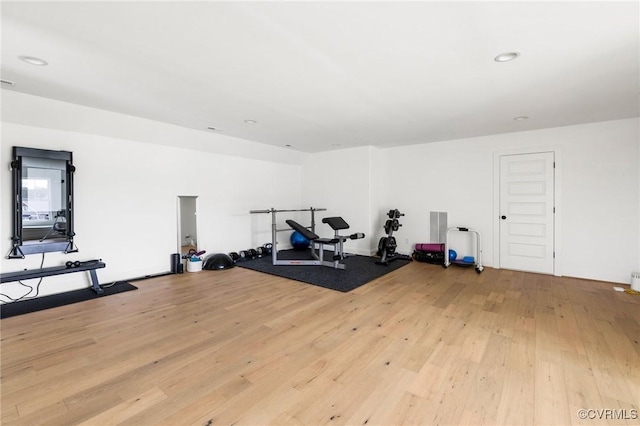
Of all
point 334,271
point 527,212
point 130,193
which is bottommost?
point 334,271

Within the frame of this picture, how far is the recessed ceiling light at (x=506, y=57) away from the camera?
2.41 meters

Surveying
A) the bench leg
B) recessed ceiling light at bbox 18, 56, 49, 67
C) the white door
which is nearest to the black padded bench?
the bench leg

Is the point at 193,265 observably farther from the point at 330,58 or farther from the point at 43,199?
the point at 330,58

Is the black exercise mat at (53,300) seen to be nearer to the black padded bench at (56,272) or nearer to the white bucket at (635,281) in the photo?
the black padded bench at (56,272)

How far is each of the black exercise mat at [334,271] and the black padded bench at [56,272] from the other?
2274mm

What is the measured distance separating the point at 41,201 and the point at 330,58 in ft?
13.8

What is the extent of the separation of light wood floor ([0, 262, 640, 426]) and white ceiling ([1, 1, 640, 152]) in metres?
2.50

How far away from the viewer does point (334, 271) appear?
5.12m

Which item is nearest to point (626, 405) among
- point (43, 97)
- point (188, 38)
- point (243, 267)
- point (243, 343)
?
point (243, 343)

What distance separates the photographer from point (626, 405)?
1.81m

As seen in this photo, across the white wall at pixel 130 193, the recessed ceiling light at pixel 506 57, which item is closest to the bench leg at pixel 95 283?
the white wall at pixel 130 193

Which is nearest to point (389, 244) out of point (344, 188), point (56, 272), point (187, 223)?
point (344, 188)

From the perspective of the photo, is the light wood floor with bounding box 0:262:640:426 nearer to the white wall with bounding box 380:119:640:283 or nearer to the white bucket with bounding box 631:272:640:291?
the white bucket with bounding box 631:272:640:291

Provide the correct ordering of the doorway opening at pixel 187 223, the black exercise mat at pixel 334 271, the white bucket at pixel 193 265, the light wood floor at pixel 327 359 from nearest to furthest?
1. the light wood floor at pixel 327 359
2. the black exercise mat at pixel 334 271
3. the white bucket at pixel 193 265
4. the doorway opening at pixel 187 223
